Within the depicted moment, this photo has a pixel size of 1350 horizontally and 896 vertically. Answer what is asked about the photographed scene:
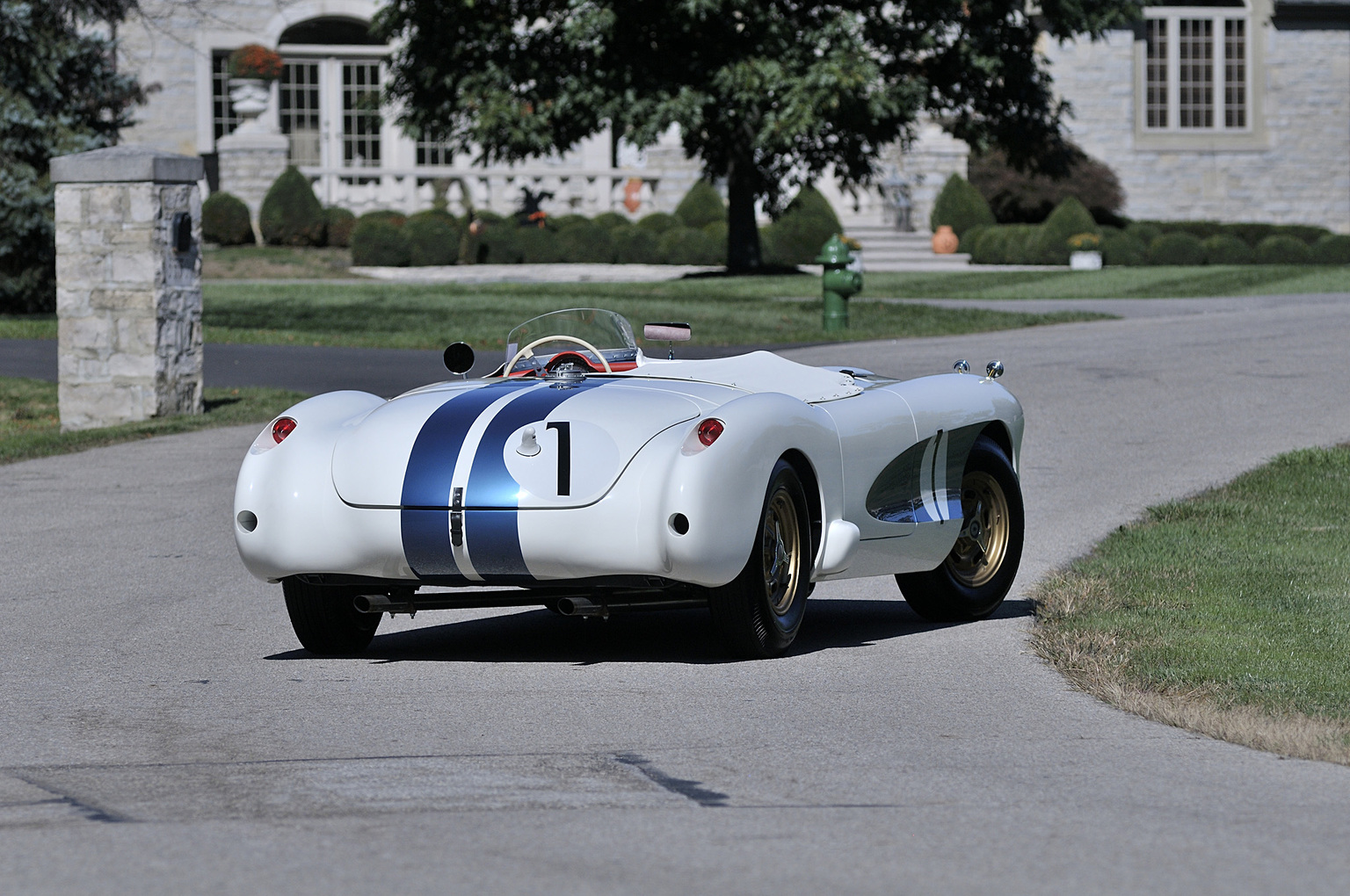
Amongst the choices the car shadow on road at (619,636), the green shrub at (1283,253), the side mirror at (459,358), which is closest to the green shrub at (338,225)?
the green shrub at (1283,253)

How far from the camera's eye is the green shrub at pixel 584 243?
128 ft

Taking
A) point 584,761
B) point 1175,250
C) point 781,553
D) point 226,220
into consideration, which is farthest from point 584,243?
point 584,761

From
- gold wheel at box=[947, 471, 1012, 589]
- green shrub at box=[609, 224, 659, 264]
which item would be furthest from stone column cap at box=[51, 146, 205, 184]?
green shrub at box=[609, 224, 659, 264]

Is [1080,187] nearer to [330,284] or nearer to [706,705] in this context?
[330,284]

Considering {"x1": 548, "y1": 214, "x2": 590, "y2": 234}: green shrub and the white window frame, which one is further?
the white window frame

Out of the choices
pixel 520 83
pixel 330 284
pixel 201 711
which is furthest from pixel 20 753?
pixel 520 83

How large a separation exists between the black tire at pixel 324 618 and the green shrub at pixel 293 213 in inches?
1277

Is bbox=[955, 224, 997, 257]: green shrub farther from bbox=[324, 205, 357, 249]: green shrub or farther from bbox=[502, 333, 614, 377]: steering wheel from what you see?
bbox=[502, 333, 614, 377]: steering wheel

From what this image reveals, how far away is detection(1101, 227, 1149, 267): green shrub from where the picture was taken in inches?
1606

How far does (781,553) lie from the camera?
24.3 feet

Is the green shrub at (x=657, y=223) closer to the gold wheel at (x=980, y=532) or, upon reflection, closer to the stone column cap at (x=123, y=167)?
the stone column cap at (x=123, y=167)

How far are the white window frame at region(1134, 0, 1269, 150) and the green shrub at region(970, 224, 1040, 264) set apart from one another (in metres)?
10.0

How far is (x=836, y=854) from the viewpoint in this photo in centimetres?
453

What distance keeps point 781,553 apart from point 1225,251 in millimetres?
36337
